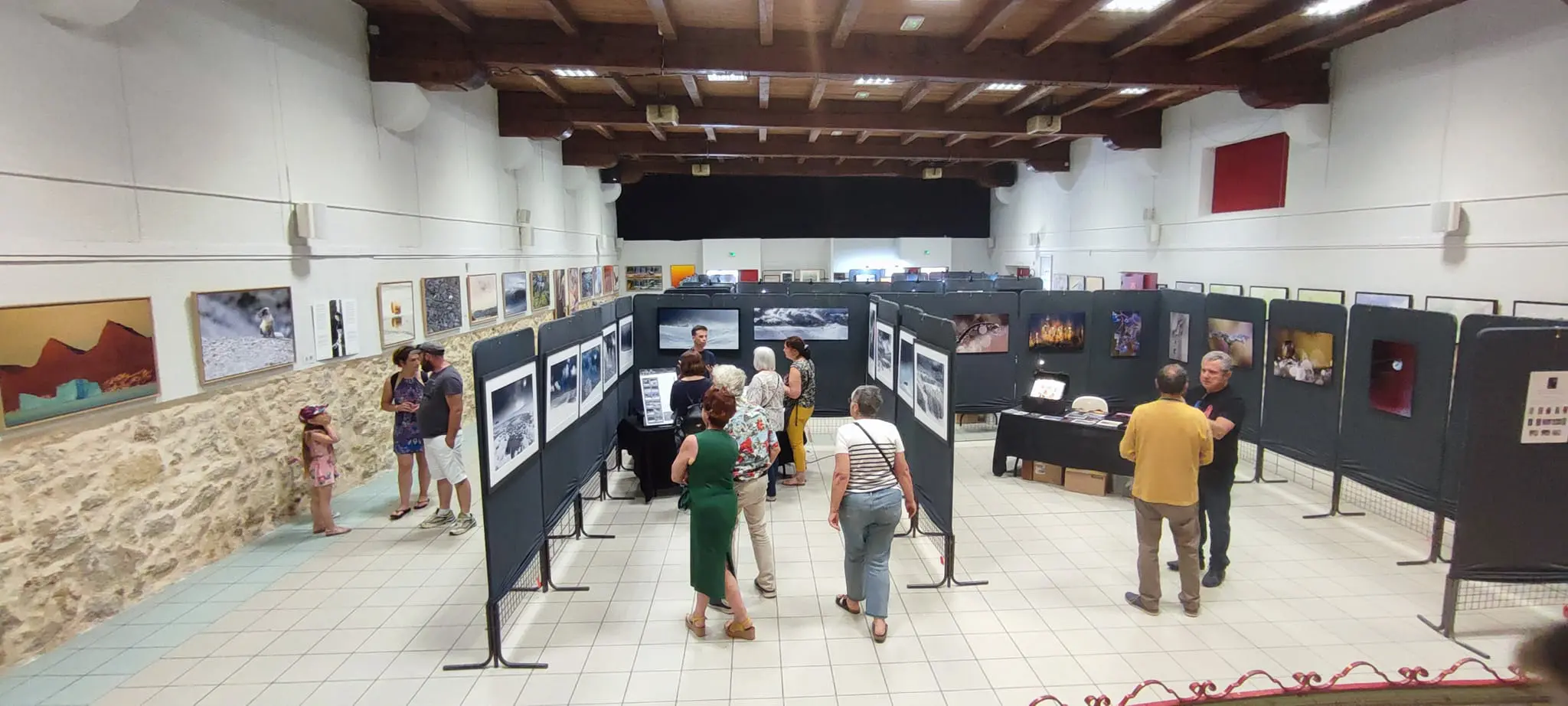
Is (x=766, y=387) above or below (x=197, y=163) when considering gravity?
below

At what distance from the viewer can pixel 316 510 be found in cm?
573

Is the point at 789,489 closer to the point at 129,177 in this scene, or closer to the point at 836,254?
the point at 129,177

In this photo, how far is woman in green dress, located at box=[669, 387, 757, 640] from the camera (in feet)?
12.8

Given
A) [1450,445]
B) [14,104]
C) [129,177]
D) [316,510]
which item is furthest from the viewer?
[316,510]

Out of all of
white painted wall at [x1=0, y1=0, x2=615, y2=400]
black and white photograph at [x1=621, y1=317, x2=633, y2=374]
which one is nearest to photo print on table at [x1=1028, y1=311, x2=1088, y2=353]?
black and white photograph at [x1=621, y1=317, x2=633, y2=374]

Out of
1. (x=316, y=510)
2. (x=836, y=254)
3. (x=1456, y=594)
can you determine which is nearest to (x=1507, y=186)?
(x=1456, y=594)

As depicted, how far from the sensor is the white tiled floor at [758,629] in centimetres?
370

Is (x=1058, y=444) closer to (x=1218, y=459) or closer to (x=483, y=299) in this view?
(x=1218, y=459)

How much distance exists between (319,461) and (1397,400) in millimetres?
8584

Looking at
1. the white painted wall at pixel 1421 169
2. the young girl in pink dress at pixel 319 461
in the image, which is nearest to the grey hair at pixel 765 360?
the young girl in pink dress at pixel 319 461

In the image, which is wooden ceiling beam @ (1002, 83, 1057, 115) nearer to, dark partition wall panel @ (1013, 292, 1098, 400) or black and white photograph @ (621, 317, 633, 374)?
dark partition wall panel @ (1013, 292, 1098, 400)

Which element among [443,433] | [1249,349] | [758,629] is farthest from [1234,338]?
[443,433]

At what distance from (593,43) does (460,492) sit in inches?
188

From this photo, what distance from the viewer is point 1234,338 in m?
7.32
